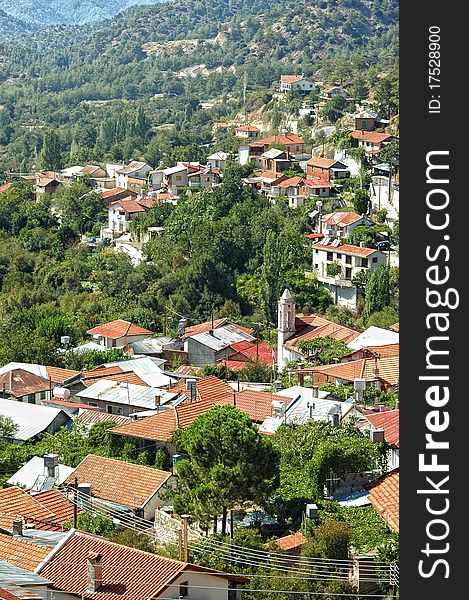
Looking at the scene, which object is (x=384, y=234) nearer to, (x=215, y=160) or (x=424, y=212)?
(x=215, y=160)

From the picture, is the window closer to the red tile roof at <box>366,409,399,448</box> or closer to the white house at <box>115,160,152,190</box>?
the red tile roof at <box>366,409,399,448</box>

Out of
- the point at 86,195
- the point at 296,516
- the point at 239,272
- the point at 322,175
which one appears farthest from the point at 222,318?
the point at 296,516

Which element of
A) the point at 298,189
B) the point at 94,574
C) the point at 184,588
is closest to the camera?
the point at 94,574

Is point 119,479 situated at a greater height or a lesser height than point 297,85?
greater

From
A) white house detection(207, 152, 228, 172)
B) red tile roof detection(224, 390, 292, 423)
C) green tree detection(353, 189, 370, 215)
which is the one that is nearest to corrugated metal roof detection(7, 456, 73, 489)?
red tile roof detection(224, 390, 292, 423)

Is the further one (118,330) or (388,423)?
(118,330)

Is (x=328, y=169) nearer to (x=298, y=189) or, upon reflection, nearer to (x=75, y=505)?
(x=298, y=189)

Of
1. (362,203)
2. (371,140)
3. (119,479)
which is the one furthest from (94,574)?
(371,140)
